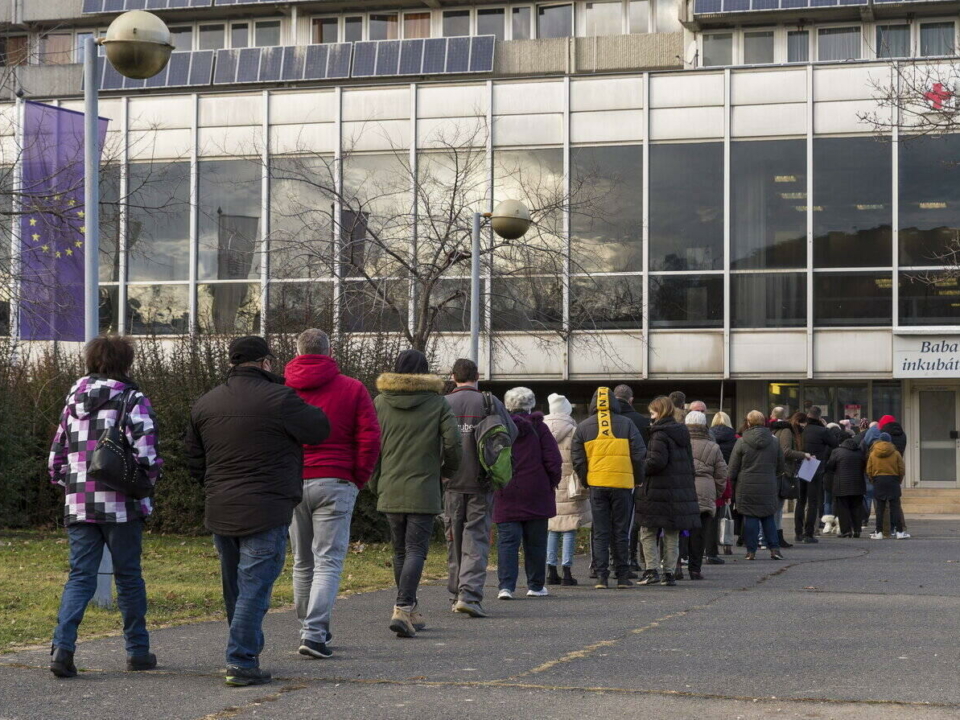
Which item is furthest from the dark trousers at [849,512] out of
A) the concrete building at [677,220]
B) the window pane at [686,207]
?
the window pane at [686,207]

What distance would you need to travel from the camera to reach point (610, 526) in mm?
13297

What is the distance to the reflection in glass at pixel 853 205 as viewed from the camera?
3256cm

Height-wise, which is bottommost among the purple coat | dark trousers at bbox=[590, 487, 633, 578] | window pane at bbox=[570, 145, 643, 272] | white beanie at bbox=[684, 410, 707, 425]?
dark trousers at bbox=[590, 487, 633, 578]

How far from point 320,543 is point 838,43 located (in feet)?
107

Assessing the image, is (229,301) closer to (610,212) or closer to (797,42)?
(610,212)

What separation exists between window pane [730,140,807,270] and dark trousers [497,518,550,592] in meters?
21.7

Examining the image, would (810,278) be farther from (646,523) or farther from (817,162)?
(646,523)

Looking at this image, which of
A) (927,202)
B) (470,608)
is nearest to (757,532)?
(470,608)

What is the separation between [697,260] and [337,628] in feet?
80.3

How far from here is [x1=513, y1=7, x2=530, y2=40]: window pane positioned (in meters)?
40.7

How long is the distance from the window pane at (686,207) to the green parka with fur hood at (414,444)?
78.9ft

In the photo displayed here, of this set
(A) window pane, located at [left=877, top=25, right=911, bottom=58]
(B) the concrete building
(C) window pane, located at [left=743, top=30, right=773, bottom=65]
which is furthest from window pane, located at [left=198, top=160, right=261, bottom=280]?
(A) window pane, located at [left=877, top=25, right=911, bottom=58]

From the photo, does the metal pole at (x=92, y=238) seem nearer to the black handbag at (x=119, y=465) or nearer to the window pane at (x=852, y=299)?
the black handbag at (x=119, y=465)

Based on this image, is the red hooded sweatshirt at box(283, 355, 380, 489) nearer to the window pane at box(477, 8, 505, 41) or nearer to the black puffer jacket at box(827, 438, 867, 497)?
the black puffer jacket at box(827, 438, 867, 497)
